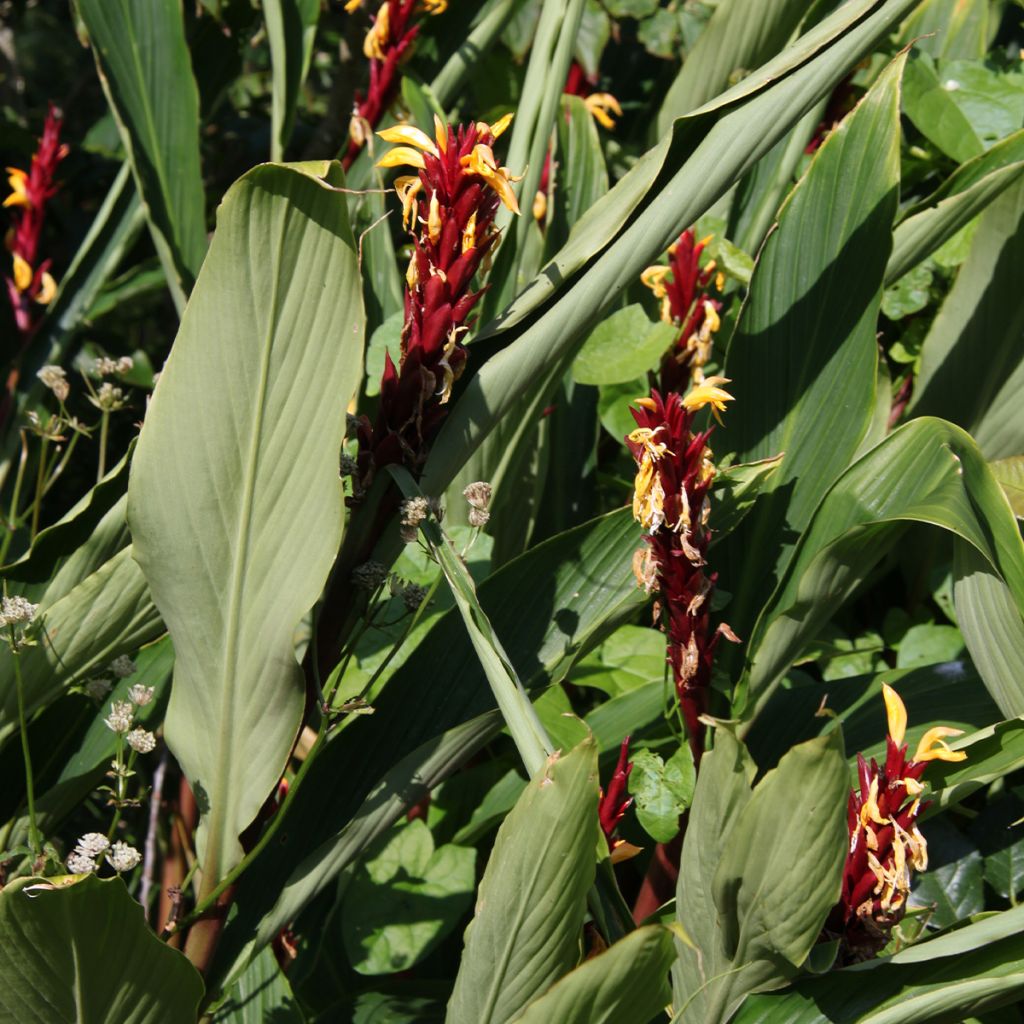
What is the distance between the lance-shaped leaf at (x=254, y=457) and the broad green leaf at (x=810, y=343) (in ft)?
1.46

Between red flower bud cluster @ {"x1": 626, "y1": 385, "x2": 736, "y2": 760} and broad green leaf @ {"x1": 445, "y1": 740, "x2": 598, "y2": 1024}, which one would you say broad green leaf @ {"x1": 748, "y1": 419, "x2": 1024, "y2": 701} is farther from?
broad green leaf @ {"x1": 445, "y1": 740, "x2": 598, "y2": 1024}

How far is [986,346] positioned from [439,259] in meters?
0.65

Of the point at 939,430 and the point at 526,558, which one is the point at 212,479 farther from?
the point at 939,430

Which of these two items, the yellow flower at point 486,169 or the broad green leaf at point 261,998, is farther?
the broad green leaf at point 261,998

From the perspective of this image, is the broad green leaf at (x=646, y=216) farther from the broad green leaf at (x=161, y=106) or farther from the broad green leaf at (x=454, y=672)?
the broad green leaf at (x=161, y=106)

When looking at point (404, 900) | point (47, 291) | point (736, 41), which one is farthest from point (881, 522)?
point (47, 291)

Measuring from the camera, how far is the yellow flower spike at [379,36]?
143 cm

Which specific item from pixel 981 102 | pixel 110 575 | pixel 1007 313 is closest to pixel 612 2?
pixel 981 102

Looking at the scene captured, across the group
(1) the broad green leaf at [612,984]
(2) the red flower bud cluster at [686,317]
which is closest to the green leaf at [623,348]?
(2) the red flower bud cluster at [686,317]

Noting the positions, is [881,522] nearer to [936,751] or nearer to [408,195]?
[936,751]

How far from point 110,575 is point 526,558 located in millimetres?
320

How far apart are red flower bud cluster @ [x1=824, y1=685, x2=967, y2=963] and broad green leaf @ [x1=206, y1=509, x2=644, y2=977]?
22cm

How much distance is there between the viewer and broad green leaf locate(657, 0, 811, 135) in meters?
1.33

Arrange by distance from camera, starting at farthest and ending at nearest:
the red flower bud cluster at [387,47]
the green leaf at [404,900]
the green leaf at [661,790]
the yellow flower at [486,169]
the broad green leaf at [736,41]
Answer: the red flower bud cluster at [387,47] → the broad green leaf at [736,41] → the green leaf at [404,900] → the green leaf at [661,790] → the yellow flower at [486,169]
